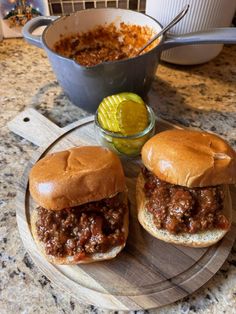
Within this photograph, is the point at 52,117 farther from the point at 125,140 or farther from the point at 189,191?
the point at 189,191

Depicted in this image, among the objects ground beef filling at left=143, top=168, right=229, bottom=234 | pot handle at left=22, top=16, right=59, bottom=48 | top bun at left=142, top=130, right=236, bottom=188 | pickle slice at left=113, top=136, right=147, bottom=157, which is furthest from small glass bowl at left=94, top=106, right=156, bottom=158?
pot handle at left=22, top=16, right=59, bottom=48

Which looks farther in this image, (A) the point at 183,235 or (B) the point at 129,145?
(B) the point at 129,145

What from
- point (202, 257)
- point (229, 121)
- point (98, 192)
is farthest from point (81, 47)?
point (202, 257)

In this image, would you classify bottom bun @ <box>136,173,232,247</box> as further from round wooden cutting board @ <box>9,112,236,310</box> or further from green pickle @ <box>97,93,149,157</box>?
green pickle @ <box>97,93,149,157</box>

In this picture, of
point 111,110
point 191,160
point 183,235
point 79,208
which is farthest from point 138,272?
point 111,110

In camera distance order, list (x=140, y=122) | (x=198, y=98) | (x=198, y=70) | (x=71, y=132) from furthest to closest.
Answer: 1. (x=198, y=70)
2. (x=198, y=98)
3. (x=71, y=132)
4. (x=140, y=122)

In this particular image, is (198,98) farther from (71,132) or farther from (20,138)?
(20,138)
